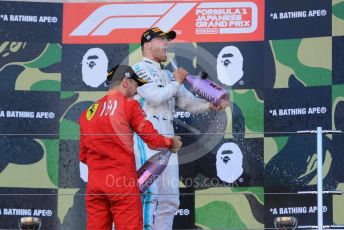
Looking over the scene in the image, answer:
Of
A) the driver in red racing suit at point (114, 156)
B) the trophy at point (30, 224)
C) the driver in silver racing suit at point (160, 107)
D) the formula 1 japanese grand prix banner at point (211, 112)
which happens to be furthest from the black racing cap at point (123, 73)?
the formula 1 japanese grand prix banner at point (211, 112)

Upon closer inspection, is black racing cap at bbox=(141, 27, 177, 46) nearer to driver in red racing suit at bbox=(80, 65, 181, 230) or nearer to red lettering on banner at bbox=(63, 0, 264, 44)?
red lettering on banner at bbox=(63, 0, 264, 44)

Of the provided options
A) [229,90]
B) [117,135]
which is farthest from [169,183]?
[229,90]

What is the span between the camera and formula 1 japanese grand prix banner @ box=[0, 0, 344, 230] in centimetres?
771

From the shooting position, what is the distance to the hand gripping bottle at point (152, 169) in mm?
6805

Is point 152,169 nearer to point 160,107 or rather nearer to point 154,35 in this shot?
point 160,107

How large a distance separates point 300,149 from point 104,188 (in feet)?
6.69

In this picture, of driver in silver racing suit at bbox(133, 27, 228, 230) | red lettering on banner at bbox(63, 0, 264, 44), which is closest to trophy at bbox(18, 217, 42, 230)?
driver in silver racing suit at bbox(133, 27, 228, 230)

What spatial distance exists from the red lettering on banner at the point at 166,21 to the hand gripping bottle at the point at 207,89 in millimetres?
955

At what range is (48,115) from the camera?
8031 mm

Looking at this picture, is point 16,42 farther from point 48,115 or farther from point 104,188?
point 104,188

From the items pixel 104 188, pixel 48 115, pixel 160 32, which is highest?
pixel 160 32

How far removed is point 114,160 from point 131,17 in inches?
85.8

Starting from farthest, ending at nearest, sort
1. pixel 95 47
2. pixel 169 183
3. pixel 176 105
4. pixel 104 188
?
pixel 95 47 < pixel 176 105 < pixel 169 183 < pixel 104 188

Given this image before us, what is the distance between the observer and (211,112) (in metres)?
7.89
